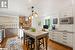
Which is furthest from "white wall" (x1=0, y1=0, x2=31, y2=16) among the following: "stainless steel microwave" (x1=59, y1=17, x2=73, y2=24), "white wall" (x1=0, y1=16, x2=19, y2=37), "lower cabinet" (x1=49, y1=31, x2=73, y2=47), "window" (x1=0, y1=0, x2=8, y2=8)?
"stainless steel microwave" (x1=59, y1=17, x2=73, y2=24)

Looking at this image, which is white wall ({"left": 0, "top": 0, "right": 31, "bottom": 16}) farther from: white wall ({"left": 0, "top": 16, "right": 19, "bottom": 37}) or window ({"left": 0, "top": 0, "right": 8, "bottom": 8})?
white wall ({"left": 0, "top": 16, "right": 19, "bottom": 37})

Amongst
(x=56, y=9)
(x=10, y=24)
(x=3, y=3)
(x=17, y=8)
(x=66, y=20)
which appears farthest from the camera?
(x=10, y=24)

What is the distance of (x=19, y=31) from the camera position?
9523mm

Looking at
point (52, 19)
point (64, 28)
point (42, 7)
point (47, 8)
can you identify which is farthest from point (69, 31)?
point (42, 7)

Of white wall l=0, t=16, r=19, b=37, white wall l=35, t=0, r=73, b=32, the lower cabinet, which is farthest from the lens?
white wall l=0, t=16, r=19, b=37

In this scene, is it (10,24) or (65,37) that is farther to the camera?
(10,24)

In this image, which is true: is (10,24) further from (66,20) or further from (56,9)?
(66,20)

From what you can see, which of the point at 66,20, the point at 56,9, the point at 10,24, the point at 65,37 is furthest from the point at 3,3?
the point at 65,37

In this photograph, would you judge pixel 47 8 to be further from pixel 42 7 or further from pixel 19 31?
pixel 19 31

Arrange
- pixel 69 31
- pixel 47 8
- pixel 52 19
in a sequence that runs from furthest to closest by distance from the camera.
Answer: pixel 47 8 < pixel 52 19 < pixel 69 31

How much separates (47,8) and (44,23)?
3.98ft

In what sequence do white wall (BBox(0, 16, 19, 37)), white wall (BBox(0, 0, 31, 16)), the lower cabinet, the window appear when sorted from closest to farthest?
1. the lower cabinet
2. the window
3. white wall (BBox(0, 0, 31, 16))
4. white wall (BBox(0, 16, 19, 37))

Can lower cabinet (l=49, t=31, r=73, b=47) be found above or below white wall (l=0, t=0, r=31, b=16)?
below

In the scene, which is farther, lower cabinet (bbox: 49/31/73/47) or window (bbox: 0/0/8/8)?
window (bbox: 0/0/8/8)
